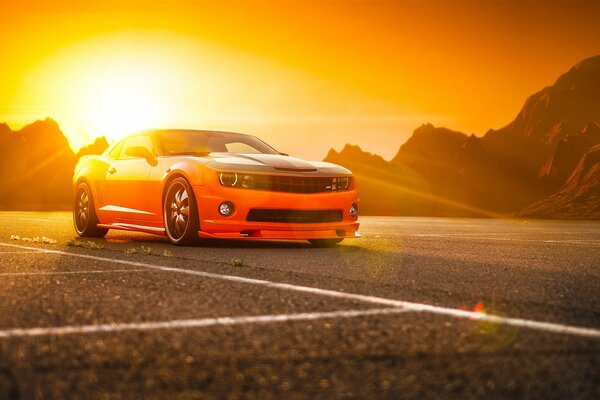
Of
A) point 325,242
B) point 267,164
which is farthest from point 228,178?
point 325,242

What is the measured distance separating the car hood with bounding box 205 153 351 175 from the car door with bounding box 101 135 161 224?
37.7 inches

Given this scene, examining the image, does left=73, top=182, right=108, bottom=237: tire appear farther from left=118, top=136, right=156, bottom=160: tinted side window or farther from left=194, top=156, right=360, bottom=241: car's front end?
left=194, top=156, right=360, bottom=241: car's front end

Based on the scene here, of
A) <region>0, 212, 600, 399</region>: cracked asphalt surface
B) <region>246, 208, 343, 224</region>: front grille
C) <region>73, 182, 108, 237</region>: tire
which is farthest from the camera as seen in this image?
<region>73, 182, 108, 237</region>: tire

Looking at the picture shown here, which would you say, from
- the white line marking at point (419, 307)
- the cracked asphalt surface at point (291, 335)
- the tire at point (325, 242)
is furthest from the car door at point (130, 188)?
the white line marking at point (419, 307)

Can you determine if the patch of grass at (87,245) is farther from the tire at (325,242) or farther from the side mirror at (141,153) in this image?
the tire at (325,242)

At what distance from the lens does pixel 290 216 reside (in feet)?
29.3

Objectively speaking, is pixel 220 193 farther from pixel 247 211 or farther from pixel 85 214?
pixel 85 214

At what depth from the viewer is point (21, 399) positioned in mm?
2574

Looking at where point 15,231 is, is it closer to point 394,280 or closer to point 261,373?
point 394,280

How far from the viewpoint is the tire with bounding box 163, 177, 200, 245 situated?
8.83 meters

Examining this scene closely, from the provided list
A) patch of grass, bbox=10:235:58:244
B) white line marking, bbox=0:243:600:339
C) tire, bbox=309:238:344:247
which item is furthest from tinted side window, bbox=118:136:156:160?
white line marking, bbox=0:243:600:339

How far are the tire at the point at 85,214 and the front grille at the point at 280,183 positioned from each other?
2.72 meters

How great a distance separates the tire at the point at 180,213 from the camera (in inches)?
348

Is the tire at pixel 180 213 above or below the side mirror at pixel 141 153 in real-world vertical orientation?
below
